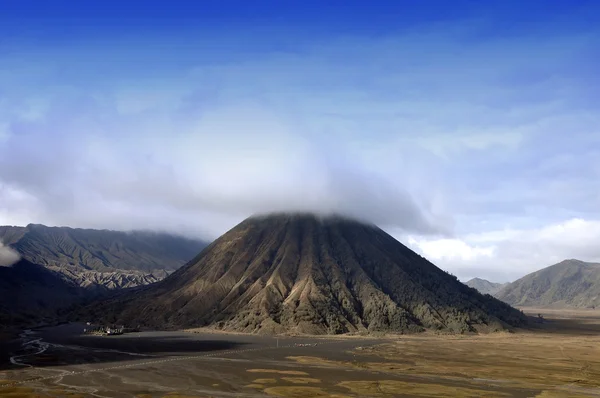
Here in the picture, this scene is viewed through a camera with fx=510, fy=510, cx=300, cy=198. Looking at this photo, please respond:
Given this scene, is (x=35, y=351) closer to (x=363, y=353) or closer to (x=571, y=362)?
(x=363, y=353)

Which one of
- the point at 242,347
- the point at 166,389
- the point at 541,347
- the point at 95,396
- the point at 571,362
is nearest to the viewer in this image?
the point at 95,396

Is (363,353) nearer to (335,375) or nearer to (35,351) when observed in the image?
(335,375)

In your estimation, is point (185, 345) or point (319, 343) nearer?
point (185, 345)

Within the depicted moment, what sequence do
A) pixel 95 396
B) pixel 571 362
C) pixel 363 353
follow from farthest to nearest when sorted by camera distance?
1. pixel 363 353
2. pixel 571 362
3. pixel 95 396

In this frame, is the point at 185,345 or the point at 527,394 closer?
the point at 527,394

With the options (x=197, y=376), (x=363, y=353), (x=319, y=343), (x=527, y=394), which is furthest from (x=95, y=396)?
(x=319, y=343)

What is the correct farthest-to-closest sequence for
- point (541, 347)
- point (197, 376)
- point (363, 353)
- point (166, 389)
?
point (541, 347), point (363, 353), point (197, 376), point (166, 389)

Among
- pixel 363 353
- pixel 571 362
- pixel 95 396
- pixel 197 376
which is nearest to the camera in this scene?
pixel 95 396

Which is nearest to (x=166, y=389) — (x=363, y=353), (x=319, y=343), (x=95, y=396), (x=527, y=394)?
(x=95, y=396)
